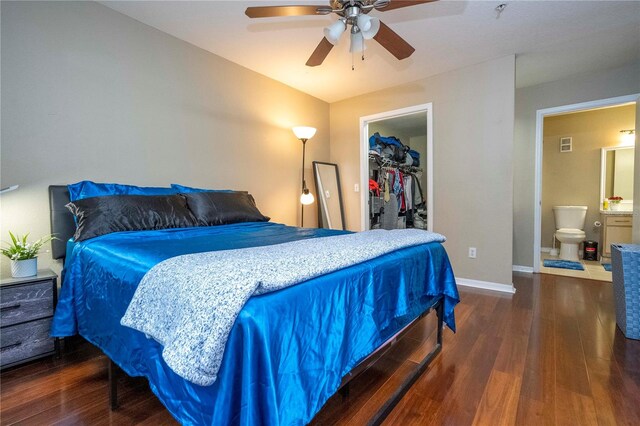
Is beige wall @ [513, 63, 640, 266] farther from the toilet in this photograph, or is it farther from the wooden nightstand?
the wooden nightstand

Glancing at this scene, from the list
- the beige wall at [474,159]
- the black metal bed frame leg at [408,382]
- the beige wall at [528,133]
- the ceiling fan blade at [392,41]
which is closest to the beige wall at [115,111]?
the ceiling fan blade at [392,41]

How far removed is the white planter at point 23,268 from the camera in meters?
1.78

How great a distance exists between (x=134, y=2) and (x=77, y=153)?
1235mm

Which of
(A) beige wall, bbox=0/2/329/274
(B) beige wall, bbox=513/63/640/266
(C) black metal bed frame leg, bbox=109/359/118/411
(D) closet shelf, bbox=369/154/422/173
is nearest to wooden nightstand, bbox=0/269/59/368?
(A) beige wall, bbox=0/2/329/274

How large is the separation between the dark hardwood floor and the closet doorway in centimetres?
179

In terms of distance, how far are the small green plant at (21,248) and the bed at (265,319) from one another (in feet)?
0.49

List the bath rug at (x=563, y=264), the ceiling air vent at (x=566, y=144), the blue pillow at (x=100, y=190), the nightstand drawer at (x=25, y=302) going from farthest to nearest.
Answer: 1. the ceiling air vent at (x=566, y=144)
2. the bath rug at (x=563, y=264)
3. the blue pillow at (x=100, y=190)
4. the nightstand drawer at (x=25, y=302)

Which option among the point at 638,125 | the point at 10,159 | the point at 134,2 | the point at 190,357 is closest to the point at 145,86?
the point at 134,2

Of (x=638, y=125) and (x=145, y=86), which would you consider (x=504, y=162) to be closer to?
(x=638, y=125)

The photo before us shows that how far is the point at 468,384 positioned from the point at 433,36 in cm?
280

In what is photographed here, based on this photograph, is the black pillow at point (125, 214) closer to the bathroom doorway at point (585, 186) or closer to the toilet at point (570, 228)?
the bathroom doorway at point (585, 186)

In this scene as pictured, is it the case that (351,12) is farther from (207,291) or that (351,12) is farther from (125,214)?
(125,214)

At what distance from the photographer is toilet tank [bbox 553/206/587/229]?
478 cm

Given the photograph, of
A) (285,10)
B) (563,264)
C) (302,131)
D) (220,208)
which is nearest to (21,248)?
(220,208)
